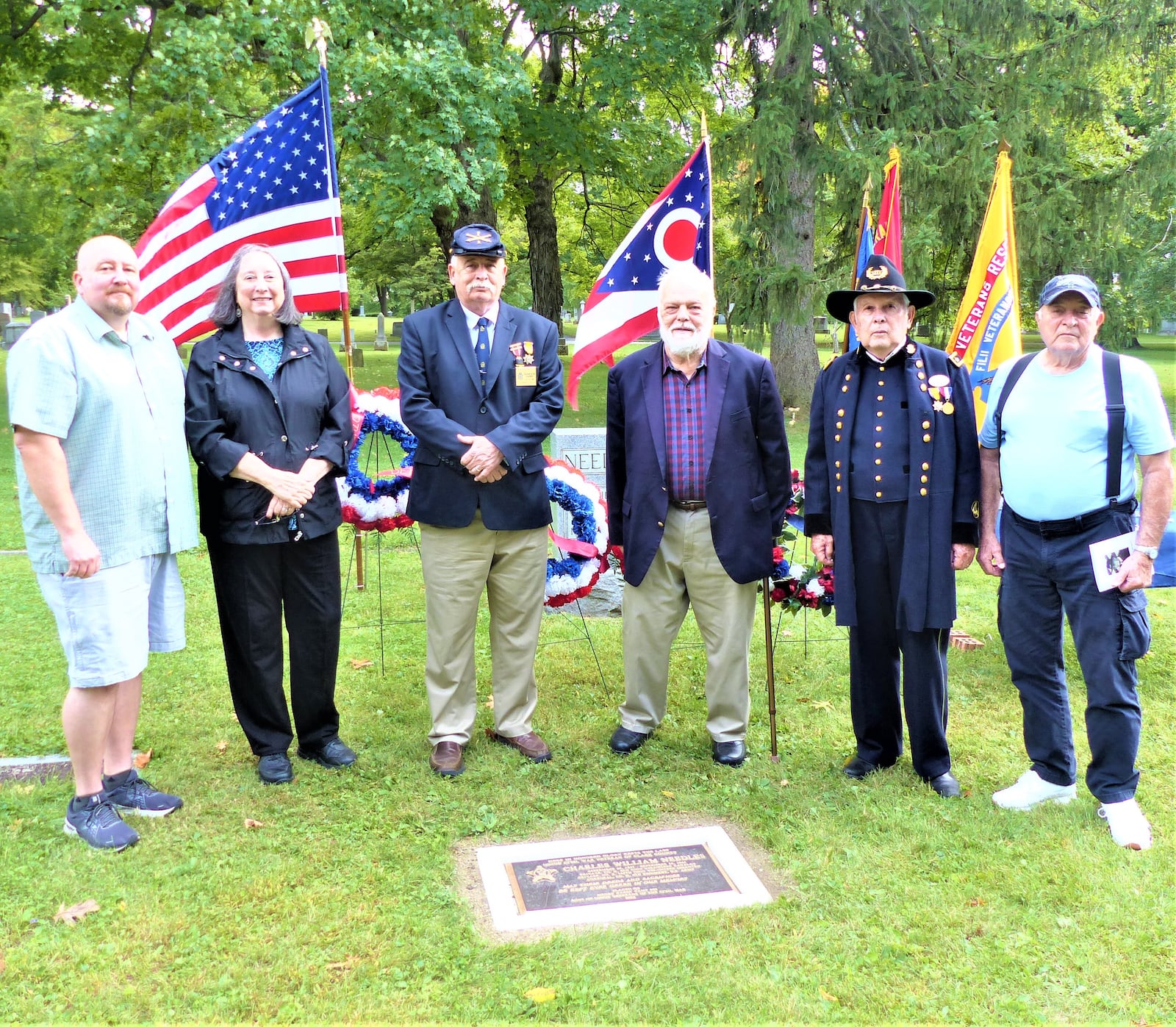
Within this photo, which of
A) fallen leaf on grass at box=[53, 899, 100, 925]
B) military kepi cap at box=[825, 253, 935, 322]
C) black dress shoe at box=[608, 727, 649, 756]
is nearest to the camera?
fallen leaf on grass at box=[53, 899, 100, 925]

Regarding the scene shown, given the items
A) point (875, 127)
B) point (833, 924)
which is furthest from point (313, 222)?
point (875, 127)

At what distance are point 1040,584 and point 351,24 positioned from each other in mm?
12663

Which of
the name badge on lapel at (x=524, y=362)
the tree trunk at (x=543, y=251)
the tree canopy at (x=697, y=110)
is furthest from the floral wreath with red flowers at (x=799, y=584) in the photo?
the tree trunk at (x=543, y=251)

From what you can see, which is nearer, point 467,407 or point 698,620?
point 467,407

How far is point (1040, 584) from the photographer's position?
13.2 ft

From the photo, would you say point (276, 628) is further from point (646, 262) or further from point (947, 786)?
point (947, 786)

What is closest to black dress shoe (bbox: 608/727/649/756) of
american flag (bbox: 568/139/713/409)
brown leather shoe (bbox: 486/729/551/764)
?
brown leather shoe (bbox: 486/729/551/764)

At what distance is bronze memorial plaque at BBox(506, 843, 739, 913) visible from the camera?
3.55 m

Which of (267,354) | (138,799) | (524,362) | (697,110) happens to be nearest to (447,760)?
(138,799)

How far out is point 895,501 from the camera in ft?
13.8

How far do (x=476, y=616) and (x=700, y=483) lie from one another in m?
1.19

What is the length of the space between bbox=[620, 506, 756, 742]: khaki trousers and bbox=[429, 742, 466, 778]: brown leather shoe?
86 centimetres

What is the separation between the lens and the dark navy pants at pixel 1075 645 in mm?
3850

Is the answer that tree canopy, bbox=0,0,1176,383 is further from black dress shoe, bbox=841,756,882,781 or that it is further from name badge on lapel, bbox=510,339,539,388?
black dress shoe, bbox=841,756,882,781
